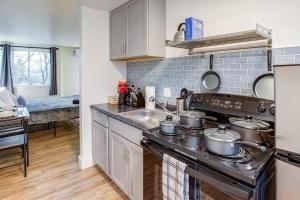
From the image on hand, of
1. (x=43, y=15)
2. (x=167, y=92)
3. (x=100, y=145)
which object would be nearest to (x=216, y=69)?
(x=167, y=92)

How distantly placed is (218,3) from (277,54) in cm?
69

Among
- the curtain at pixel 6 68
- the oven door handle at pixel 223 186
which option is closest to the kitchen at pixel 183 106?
the oven door handle at pixel 223 186

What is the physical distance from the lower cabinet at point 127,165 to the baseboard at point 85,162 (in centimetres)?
64

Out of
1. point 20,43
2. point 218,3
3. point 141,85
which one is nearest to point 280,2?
point 218,3

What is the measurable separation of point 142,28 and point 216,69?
0.93 m

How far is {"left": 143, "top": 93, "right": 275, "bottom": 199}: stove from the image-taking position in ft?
2.77

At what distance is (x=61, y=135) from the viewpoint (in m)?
4.06

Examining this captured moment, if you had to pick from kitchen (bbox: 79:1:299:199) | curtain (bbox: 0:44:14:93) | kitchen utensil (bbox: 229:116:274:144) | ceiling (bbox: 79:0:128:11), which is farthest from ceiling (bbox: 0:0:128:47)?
kitchen utensil (bbox: 229:116:274:144)

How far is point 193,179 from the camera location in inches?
41.3

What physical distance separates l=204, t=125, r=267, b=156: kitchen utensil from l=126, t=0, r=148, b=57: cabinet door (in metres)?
1.31

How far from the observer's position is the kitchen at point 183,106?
884mm

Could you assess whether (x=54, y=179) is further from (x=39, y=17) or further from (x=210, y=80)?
(x=39, y=17)

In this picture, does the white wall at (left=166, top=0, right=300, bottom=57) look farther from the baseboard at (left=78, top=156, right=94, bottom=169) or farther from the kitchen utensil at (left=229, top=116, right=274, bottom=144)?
the baseboard at (left=78, top=156, right=94, bottom=169)

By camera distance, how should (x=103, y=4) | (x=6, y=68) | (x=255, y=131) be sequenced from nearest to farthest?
(x=255, y=131) → (x=103, y=4) → (x=6, y=68)
